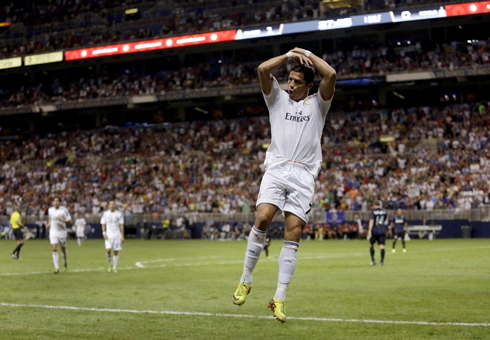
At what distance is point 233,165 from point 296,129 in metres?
43.4

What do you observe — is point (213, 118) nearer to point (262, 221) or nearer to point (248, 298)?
point (248, 298)

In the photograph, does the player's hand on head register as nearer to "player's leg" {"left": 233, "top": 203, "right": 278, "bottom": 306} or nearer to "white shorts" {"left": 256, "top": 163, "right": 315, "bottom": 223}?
"white shorts" {"left": 256, "top": 163, "right": 315, "bottom": 223}

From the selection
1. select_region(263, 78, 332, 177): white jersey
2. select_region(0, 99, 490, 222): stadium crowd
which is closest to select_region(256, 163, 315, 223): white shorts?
select_region(263, 78, 332, 177): white jersey

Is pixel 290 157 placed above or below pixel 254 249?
above

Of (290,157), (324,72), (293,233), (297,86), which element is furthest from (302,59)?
(293,233)

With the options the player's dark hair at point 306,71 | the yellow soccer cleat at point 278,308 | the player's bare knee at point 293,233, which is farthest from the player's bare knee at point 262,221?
the player's dark hair at point 306,71

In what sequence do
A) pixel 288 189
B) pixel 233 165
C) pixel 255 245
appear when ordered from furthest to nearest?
pixel 233 165
pixel 255 245
pixel 288 189

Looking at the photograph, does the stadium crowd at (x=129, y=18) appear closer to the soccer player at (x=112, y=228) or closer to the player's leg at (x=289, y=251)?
the soccer player at (x=112, y=228)

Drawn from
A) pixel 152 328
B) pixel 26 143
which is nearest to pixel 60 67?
pixel 26 143

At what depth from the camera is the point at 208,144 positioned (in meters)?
54.9

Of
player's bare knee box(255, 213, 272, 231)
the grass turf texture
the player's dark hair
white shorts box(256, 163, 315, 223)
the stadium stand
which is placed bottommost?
the grass turf texture

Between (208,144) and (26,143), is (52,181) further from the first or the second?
(208,144)

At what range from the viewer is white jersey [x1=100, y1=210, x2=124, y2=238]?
2322 cm

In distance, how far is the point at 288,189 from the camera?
754 cm
